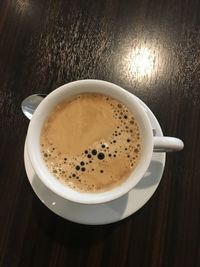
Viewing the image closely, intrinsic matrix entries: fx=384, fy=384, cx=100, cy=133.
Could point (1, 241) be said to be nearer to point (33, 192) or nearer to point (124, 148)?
point (33, 192)

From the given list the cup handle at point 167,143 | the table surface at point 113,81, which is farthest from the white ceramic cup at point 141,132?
the table surface at point 113,81

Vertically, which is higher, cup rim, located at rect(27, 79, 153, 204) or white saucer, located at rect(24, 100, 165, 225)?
cup rim, located at rect(27, 79, 153, 204)

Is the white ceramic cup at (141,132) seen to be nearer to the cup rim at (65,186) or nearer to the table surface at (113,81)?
the cup rim at (65,186)

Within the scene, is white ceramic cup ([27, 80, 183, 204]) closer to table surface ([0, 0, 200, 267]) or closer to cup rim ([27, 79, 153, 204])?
cup rim ([27, 79, 153, 204])

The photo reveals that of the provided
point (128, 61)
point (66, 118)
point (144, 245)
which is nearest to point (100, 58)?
point (128, 61)

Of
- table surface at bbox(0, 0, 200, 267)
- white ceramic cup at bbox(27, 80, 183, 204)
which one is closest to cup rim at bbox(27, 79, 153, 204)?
white ceramic cup at bbox(27, 80, 183, 204)
